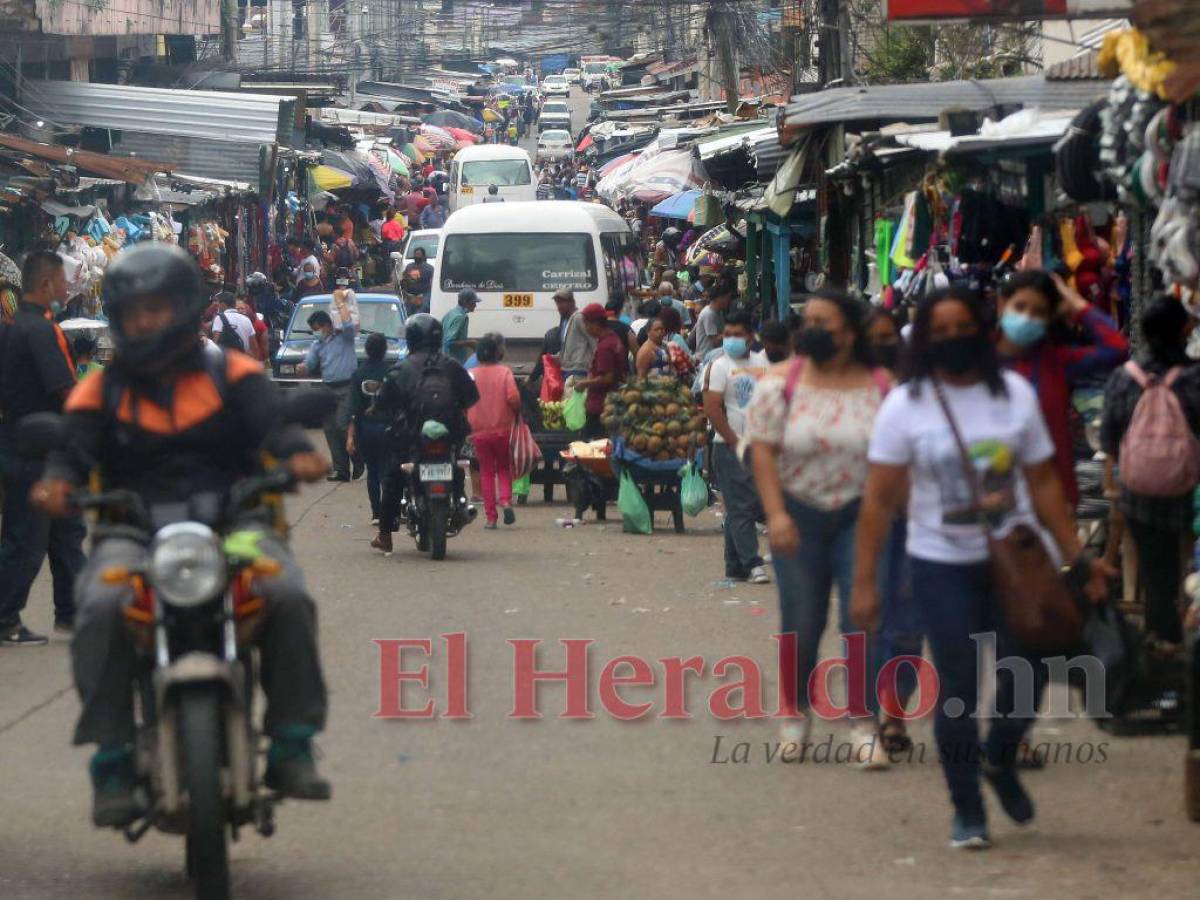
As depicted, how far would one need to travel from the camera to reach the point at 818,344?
696 cm

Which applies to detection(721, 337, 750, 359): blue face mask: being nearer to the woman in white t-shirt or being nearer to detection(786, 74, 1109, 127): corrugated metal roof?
detection(786, 74, 1109, 127): corrugated metal roof

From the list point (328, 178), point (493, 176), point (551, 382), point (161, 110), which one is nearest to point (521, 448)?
point (551, 382)

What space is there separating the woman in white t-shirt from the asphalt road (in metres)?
0.50

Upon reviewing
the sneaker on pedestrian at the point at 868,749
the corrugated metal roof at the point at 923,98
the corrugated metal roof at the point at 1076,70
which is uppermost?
the corrugated metal roof at the point at 1076,70

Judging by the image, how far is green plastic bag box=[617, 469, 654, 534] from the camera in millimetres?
15250

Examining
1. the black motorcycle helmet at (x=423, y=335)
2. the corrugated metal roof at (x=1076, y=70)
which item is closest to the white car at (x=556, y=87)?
the black motorcycle helmet at (x=423, y=335)

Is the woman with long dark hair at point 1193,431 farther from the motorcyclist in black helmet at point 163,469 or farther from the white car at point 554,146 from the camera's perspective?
the white car at point 554,146

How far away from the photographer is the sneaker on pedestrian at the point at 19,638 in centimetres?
1028

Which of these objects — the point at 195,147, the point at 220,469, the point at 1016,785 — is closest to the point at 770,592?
the point at 1016,785

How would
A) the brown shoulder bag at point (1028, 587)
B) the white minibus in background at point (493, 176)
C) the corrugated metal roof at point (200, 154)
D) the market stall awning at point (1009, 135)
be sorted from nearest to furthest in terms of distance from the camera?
the brown shoulder bag at point (1028, 587), the market stall awning at point (1009, 135), the corrugated metal roof at point (200, 154), the white minibus in background at point (493, 176)

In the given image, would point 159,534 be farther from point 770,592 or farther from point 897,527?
point 770,592

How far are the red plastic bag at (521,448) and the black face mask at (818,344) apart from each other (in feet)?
27.9

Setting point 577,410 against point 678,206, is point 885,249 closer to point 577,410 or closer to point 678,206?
point 577,410

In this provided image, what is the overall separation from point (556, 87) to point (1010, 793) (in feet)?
333
